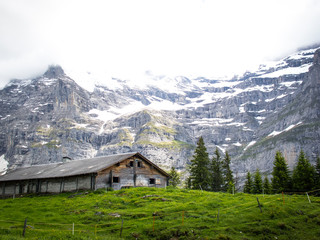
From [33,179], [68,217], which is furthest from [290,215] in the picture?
[33,179]

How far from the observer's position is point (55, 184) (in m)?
44.7

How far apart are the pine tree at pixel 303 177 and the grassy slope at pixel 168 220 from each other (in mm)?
20153

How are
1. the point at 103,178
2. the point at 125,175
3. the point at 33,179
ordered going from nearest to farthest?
the point at 103,178 < the point at 125,175 < the point at 33,179

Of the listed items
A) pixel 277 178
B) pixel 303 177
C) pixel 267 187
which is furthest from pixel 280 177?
pixel 267 187

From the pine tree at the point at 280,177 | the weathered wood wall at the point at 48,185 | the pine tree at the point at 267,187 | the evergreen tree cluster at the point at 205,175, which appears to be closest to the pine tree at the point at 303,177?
the pine tree at the point at 280,177

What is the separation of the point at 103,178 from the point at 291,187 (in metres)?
31.7

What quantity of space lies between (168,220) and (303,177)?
33200 millimetres

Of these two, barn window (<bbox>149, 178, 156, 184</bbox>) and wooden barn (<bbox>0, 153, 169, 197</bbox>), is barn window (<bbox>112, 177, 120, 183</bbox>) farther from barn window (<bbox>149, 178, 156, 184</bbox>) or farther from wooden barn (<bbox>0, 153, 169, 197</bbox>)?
barn window (<bbox>149, 178, 156, 184</bbox>)

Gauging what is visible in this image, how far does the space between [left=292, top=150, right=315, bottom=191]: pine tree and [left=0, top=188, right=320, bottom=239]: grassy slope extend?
2015cm

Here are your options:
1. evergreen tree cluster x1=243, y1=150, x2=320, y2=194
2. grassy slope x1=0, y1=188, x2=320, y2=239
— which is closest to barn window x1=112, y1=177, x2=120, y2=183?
grassy slope x1=0, y1=188, x2=320, y2=239

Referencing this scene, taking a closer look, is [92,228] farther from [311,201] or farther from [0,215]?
[311,201]

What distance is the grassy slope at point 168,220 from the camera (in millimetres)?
18453

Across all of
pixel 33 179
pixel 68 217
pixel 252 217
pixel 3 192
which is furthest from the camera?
pixel 3 192

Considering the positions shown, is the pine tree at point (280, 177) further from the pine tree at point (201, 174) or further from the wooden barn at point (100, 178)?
the wooden barn at point (100, 178)
